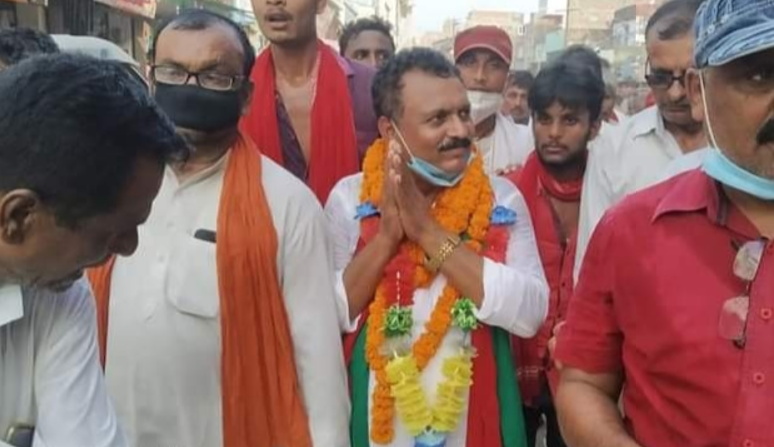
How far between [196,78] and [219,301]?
1.92 feet

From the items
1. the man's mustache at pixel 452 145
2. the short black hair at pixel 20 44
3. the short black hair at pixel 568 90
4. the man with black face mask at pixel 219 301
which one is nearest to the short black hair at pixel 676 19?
the short black hair at pixel 568 90

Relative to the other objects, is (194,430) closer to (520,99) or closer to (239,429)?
(239,429)

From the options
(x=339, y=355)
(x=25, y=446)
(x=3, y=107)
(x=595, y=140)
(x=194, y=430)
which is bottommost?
(x=194, y=430)

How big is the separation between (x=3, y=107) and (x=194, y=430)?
1129 mm

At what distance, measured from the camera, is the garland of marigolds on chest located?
2.44m

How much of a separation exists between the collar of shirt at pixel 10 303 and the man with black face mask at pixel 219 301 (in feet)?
2.46

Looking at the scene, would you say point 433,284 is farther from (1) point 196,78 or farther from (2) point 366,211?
(1) point 196,78

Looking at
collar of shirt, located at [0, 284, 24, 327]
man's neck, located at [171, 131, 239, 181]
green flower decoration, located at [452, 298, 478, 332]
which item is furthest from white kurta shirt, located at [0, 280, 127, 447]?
green flower decoration, located at [452, 298, 478, 332]

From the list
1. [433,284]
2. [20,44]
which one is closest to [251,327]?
[433,284]

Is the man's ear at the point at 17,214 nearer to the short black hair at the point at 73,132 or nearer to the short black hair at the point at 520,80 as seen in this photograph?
the short black hair at the point at 73,132

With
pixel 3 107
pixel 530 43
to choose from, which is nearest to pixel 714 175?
pixel 3 107

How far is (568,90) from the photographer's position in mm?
3410

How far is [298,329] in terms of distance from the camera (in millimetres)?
2199

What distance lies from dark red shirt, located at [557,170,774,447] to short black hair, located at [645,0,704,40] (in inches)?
50.6
